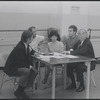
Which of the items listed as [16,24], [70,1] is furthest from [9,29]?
[70,1]

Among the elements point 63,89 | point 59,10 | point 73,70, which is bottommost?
point 63,89

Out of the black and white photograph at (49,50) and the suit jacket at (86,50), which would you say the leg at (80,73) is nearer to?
the black and white photograph at (49,50)

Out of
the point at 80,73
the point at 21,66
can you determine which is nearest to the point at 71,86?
the point at 80,73

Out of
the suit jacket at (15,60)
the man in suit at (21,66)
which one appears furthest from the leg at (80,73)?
the suit jacket at (15,60)

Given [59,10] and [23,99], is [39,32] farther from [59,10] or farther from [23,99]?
[23,99]

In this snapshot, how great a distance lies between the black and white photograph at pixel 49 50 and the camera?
356 centimetres

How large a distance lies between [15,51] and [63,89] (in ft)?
4.33

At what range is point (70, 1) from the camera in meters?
6.39

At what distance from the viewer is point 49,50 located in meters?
4.45

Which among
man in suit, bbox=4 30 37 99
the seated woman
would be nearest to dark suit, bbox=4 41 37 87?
man in suit, bbox=4 30 37 99

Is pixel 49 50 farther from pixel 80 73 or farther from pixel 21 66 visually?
pixel 21 66

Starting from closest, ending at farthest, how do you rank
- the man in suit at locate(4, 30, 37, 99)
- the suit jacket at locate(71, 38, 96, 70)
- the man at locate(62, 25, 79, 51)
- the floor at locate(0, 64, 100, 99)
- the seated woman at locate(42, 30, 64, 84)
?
the man in suit at locate(4, 30, 37, 99)
the floor at locate(0, 64, 100, 99)
the suit jacket at locate(71, 38, 96, 70)
the seated woman at locate(42, 30, 64, 84)
the man at locate(62, 25, 79, 51)

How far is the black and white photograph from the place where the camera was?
356 centimetres

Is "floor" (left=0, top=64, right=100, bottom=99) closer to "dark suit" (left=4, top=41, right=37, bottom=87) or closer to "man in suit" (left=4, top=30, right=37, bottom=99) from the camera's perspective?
"man in suit" (left=4, top=30, right=37, bottom=99)
